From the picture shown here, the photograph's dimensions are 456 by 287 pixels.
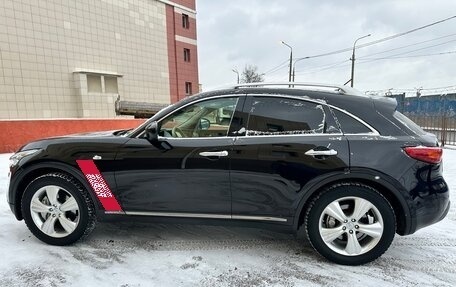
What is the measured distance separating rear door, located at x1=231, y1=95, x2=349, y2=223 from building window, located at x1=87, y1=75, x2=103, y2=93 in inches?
638

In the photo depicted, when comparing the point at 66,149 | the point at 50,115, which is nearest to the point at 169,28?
the point at 50,115

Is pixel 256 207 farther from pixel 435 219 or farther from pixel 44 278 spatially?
pixel 44 278

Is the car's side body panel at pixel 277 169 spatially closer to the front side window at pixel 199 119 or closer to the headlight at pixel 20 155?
the front side window at pixel 199 119

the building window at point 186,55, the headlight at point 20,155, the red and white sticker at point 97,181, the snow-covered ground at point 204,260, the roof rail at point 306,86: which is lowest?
the snow-covered ground at point 204,260

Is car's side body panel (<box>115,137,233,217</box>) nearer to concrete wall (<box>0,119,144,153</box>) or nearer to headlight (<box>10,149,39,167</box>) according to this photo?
headlight (<box>10,149,39,167</box>)

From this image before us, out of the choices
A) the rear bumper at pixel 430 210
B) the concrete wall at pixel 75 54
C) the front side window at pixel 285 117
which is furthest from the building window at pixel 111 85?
the rear bumper at pixel 430 210

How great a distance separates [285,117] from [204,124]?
31.4 inches

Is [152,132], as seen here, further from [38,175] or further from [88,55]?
[88,55]

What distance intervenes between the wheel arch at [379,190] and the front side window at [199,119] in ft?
Result: 3.44

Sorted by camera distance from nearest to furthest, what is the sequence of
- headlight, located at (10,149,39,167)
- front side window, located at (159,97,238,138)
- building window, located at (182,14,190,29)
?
front side window, located at (159,97,238,138), headlight, located at (10,149,39,167), building window, located at (182,14,190,29)

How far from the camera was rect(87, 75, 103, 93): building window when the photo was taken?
674 inches

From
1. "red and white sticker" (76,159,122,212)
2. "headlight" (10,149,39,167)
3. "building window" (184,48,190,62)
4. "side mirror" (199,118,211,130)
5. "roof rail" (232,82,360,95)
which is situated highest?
"building window" (184,48,190,62)

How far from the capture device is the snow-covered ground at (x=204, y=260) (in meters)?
2.66

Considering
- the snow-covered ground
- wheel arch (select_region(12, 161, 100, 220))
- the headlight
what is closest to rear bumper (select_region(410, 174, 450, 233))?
the snow-covered ground
